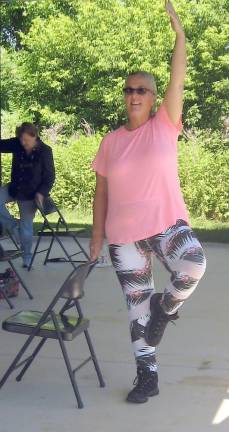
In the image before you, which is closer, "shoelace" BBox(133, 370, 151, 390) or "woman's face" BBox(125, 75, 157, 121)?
"woman's face" BBox(125, 75, 157, 121)

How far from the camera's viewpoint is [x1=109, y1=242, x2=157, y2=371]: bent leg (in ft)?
11.0

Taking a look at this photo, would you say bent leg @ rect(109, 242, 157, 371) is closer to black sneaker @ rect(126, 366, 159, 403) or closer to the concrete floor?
black sneaker @ rect(126, 366, 159, 403)

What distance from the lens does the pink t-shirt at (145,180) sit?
3234mm

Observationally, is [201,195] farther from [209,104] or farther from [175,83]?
[175,83]

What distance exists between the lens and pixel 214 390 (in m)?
3.60

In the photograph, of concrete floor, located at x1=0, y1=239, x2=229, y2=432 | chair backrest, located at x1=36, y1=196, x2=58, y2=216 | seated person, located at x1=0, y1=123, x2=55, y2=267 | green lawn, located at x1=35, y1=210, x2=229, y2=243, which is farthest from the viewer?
green lawn, located at x1=35, y1=210, x2=229, y2=243

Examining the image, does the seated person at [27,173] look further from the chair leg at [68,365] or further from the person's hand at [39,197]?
the chair leg at [68,365]

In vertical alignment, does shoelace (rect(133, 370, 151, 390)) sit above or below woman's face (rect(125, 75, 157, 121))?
below

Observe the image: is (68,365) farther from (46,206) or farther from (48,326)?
(46,206)

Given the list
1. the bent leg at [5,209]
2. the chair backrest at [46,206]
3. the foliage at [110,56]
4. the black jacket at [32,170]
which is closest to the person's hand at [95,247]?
the chair backrest at [46,206]

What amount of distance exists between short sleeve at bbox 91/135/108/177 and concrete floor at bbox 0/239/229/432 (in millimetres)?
1180

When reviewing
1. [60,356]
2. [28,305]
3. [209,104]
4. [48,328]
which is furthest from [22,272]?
[209,104]

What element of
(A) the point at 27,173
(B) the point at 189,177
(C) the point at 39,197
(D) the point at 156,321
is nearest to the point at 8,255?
(C) the point at 39,197

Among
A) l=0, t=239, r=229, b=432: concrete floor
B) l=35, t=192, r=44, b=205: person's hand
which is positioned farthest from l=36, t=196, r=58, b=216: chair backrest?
l=0, t=239, r=229, b=432: concrete floor
